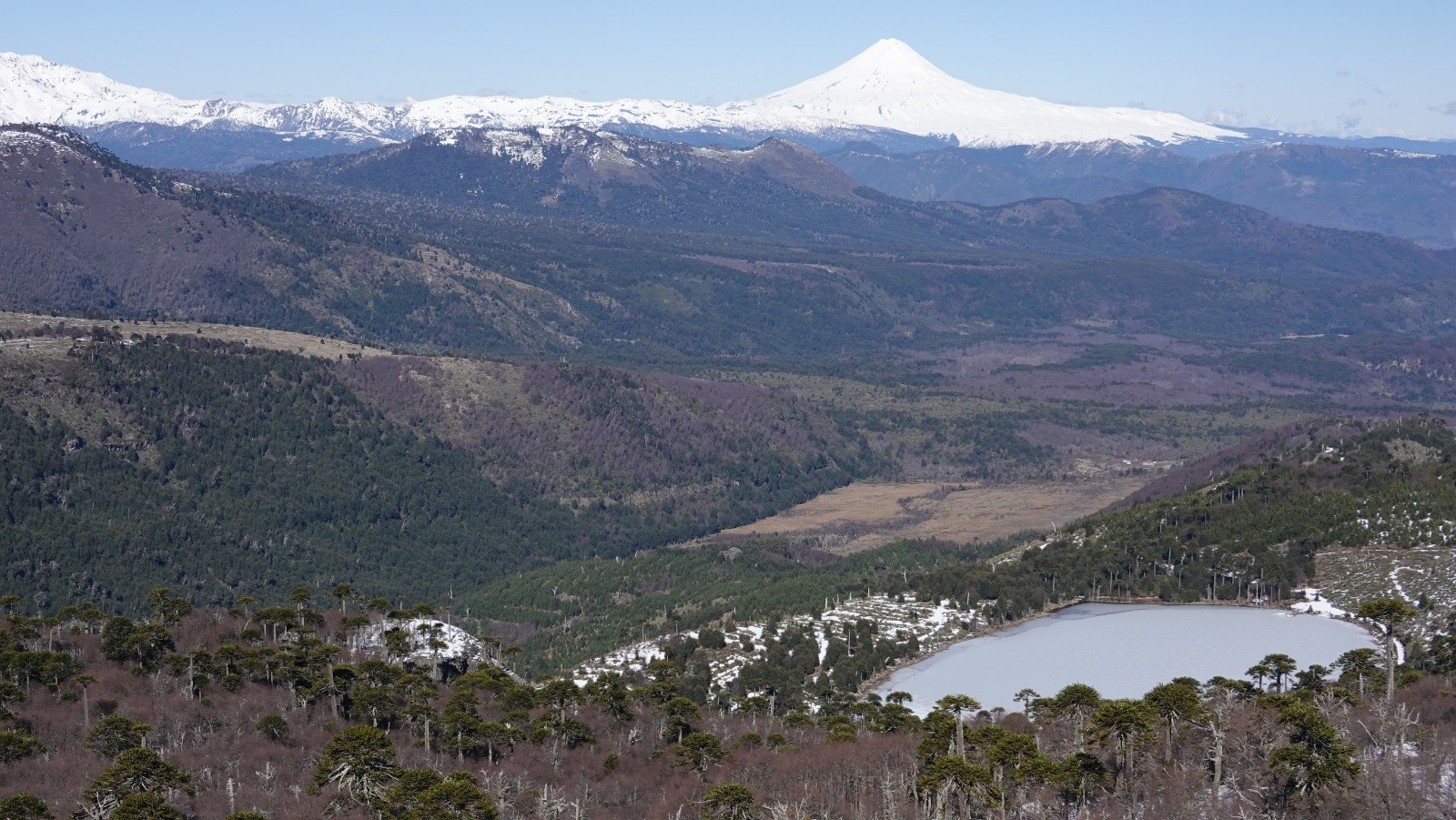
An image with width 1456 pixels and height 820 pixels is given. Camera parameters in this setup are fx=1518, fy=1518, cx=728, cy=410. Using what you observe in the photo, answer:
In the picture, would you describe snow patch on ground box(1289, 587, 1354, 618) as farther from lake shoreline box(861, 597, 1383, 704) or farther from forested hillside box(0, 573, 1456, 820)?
forested hillside box(0, 573, 1456, 820)

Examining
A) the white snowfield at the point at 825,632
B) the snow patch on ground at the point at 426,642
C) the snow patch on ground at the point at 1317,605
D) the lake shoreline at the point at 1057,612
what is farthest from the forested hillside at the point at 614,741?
the snow patch on ground at the point at 1317,605

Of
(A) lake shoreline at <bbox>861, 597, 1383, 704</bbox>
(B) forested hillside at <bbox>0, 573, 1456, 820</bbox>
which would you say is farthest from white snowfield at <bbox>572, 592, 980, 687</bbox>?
(B) forested hillside at <bbox>0, 573, 1456, 820</bbox>

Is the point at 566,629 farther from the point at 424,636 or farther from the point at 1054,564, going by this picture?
the point at 1054,564

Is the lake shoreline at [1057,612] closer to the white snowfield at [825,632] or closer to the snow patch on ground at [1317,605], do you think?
the snow patch on ground at [1317,605]

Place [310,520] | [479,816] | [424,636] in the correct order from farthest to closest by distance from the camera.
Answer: [310,520] < [424,636] < [479,816]

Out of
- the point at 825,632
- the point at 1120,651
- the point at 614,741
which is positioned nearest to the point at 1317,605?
the point at 1120,651

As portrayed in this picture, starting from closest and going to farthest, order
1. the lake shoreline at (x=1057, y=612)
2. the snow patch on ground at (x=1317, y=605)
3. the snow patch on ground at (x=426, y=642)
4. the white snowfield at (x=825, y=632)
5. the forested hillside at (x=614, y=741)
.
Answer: the forested hillside at (x=614, y=741) → the snow patch on ground at (x=426, y=642) → the lake shoreline at (x=1057, y=612) → the snow patch on ground at (x=1317, y=605) → the white snowfield at (x=825, y=632)

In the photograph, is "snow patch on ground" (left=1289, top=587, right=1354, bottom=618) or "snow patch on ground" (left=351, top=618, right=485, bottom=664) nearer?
"snow patch on ground" (left=351, top=618, right=485, bottom=664)

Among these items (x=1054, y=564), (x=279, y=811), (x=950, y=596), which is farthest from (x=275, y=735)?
(x=1054, y=564)
